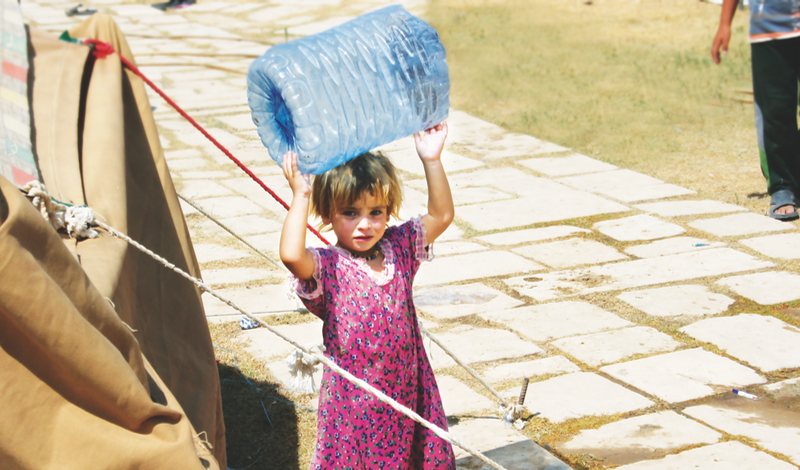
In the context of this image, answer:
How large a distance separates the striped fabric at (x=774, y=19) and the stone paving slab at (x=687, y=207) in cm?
94

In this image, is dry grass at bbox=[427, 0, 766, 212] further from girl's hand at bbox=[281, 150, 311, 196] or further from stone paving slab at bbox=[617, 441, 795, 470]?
girl's hand at bbox=[281, 150, 311, 196]

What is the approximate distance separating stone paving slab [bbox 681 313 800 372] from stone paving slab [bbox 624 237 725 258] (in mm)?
929

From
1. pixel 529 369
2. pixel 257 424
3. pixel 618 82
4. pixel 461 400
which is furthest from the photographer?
pixel 618 82

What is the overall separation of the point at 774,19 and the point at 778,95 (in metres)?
0.42

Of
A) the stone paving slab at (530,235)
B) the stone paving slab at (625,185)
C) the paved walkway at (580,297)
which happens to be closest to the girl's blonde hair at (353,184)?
the paved walkway at (580,297)

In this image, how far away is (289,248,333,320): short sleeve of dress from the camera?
2.90 meters

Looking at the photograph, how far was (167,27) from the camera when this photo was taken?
43.9ft

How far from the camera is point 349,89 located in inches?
112

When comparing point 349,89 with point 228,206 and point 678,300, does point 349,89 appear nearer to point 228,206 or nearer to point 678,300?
point 678,300

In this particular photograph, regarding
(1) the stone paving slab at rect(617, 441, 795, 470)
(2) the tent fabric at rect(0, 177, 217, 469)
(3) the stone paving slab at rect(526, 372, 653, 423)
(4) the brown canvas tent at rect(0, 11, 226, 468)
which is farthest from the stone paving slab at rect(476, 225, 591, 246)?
(2) the tent fabric at rect(0, 177, 217, 469)

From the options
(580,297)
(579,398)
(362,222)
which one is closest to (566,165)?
(580,297)

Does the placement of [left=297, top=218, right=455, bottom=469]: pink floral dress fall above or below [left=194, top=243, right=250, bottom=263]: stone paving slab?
above

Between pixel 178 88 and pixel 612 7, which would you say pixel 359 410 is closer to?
pixel 178 88

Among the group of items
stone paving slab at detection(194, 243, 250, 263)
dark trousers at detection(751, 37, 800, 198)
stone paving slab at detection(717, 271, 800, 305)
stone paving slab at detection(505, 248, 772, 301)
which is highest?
dark trousers at detection(751, 37, 800, 198)
